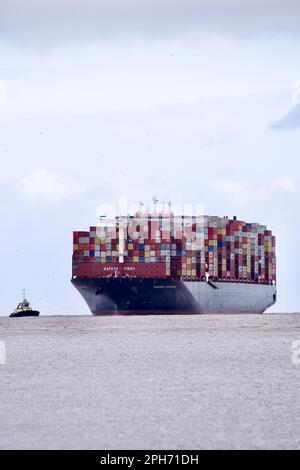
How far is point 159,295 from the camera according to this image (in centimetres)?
13488

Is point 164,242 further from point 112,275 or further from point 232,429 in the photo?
point 232,429

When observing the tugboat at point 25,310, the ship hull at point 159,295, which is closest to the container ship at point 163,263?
the ship hull at point 159,295

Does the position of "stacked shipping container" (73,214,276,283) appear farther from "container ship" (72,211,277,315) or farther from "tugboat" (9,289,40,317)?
"tugboat" (9,289,40,317)

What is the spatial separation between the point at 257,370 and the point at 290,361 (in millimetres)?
5869

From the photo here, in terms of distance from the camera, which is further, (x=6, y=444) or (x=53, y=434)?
(x=53, y=434)

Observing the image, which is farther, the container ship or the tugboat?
the tugboat

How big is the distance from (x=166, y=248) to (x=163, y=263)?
219cm

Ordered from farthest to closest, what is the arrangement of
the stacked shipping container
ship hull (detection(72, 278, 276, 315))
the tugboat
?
the tugboat, ship hull (detection(72, 278, 276, 315)), the stacked shipping container

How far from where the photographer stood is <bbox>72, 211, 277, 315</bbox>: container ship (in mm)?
131875

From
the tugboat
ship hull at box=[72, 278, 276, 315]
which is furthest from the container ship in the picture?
the tugboat

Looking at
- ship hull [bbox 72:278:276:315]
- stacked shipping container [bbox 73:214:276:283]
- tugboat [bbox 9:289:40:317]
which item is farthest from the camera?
tugboat [bbox 9:289:40:317]

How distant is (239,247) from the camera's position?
144250 millimetres
